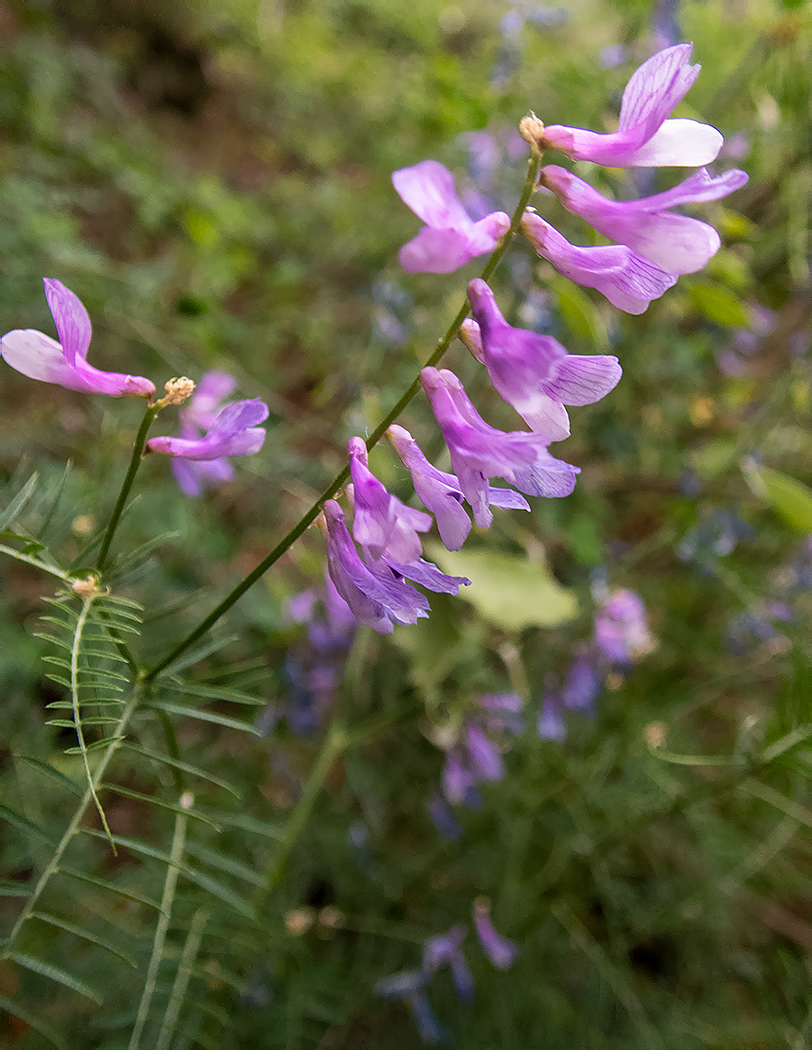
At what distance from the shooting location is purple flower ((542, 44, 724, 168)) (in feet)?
1.27

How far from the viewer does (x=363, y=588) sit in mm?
469

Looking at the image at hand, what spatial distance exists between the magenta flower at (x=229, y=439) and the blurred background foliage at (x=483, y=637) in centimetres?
14

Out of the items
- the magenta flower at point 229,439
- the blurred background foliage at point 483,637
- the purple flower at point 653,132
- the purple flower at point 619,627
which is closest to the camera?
the purple flower at point 653,132

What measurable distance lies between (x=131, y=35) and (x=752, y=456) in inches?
143

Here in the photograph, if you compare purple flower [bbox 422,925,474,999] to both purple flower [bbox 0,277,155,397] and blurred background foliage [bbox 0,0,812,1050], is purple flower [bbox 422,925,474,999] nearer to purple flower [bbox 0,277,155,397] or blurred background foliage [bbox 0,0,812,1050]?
blurred background foliage [bbox 0,0,812,1050]

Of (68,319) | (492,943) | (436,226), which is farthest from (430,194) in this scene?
(492,943)

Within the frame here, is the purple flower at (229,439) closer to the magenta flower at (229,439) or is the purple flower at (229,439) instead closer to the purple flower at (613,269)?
the magenta flower at (229,439)

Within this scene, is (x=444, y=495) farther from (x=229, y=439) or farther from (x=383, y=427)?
(x=229, y=439)

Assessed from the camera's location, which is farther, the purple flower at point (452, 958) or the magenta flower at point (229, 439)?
the purple flower at point (452, 958)

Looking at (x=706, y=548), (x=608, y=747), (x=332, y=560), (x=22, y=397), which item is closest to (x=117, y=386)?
(x=332, y=560)

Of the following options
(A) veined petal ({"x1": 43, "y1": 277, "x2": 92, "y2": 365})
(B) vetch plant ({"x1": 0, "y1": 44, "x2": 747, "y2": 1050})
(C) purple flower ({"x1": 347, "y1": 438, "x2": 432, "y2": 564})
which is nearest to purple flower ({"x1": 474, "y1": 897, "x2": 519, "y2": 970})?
(B) vetch plant ({"x1": 0, "y1": 44, "x2": 747, "y2": 1050})

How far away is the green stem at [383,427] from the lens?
41 cm

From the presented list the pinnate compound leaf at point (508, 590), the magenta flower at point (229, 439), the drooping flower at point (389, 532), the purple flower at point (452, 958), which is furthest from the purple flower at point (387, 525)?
the purple flower at point (452, 958)

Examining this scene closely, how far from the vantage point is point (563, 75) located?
144 centimetres
